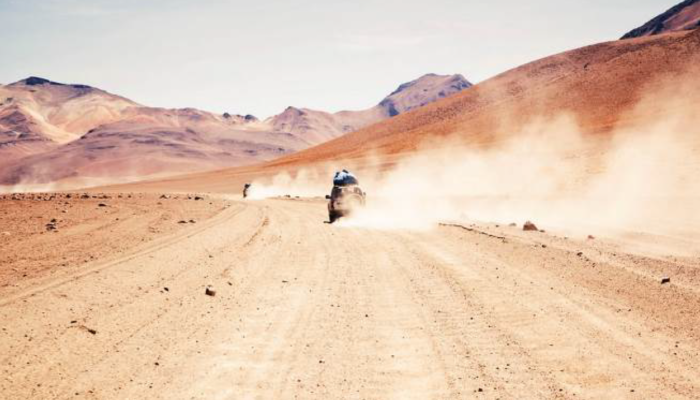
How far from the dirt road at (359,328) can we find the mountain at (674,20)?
159448 millimetres

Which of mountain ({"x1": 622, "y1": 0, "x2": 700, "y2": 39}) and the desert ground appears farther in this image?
mountain ({"x1": 622, "y1": 0, "x2": 700, "y2": 39})

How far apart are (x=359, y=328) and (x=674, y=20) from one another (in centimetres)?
17527

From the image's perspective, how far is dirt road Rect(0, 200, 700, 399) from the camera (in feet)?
19.4

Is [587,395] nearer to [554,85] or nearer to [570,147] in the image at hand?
[570,147]

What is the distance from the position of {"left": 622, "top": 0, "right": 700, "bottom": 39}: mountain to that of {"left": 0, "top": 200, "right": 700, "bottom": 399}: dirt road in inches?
6277

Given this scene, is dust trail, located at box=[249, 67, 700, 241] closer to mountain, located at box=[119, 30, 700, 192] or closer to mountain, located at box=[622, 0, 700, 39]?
mountain, located at box=[119, 30, 700, 192]

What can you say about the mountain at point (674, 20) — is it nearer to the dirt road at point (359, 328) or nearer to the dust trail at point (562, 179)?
the dust trail at point (562, 179)

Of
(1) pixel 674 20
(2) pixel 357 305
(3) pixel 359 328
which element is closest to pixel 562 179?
(2) pixel 357 305

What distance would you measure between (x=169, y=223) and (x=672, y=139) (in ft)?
130

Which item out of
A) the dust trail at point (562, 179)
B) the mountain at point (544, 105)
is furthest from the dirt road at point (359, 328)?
the mountain at point (544, 105)

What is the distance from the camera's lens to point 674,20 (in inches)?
5901

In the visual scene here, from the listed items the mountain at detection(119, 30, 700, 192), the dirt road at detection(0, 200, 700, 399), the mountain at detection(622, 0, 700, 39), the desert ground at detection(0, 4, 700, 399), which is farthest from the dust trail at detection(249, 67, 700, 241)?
the mountain at detection(622, 0, 700, 39)

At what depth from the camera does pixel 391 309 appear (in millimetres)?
8906

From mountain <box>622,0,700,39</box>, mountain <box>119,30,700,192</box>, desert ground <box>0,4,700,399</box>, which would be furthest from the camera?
mountain <box>622,0,700,39</box>
